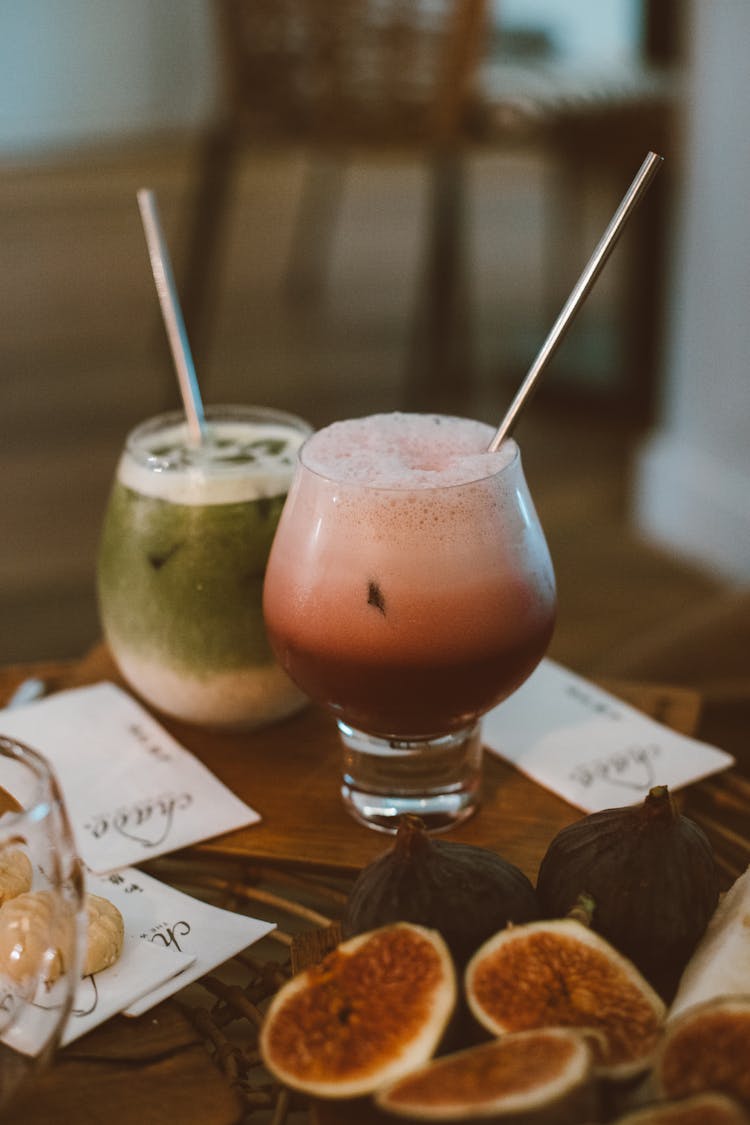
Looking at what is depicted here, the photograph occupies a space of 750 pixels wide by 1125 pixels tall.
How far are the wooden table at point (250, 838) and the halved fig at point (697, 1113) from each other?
20cm

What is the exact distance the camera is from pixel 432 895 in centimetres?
58

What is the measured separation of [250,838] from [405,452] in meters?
0.25

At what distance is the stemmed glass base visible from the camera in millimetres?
793

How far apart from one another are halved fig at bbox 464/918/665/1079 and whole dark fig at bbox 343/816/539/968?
11mm

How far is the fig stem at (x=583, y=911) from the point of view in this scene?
594 millimetres

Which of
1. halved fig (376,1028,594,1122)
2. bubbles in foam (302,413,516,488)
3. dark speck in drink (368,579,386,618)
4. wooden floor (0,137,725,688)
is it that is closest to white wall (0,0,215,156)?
wooden floor (0,137,725,688)

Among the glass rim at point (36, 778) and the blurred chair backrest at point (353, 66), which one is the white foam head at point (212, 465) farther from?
the blurred chair backrest at point (353, 66)

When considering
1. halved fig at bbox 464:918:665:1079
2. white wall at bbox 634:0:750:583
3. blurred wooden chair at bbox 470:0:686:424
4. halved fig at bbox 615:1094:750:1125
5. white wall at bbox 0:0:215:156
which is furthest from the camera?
white wall at bbox 0:0:215:156

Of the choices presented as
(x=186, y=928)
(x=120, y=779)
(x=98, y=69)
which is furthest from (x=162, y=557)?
(x=98, y=69)

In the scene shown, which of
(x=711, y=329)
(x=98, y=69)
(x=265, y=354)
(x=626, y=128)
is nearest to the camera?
(x=711, y=329)

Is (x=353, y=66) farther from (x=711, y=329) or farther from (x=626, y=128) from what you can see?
(x=711, y=329)

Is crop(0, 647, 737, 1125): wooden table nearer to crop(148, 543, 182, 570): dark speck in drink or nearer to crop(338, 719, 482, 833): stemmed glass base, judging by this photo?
crop(338, 719, 482, 833): stemmed glass base

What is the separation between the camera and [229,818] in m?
0.81

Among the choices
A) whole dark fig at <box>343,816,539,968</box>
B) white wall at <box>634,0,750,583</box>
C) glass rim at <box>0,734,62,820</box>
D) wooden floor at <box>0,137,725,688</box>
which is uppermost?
glass rim at <box>0,734,62,820</box>
